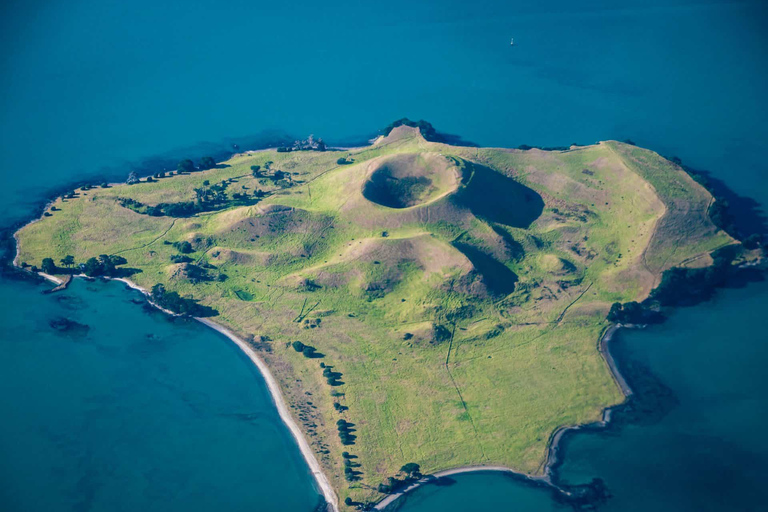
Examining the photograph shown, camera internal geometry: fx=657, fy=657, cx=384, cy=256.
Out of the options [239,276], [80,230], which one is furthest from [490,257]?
[80,230]

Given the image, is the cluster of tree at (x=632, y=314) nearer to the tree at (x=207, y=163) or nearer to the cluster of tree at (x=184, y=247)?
the cluster of tree at (x=184, y=247)

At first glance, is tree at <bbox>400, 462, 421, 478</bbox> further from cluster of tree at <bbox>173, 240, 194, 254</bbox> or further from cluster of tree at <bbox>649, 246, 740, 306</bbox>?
cluster of tree at <bbox>173, 240, 194, 254</bbox>

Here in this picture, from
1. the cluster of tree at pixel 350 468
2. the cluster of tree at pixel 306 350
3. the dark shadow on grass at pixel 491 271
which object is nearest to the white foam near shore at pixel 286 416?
the cluster of tree at pixel 350 468

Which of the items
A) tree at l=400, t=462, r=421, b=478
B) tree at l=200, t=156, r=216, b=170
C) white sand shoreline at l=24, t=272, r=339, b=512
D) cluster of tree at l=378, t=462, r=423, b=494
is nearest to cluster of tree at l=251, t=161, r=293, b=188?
tree at l=200, t=156, r=216, b=170

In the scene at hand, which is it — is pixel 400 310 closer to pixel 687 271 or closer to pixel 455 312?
pixel 455 312

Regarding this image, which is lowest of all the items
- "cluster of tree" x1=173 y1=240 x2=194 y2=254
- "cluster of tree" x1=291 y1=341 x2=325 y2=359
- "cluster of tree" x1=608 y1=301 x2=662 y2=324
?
"cluster of tree" x1=291 y1=341 x2=325 y2=359
